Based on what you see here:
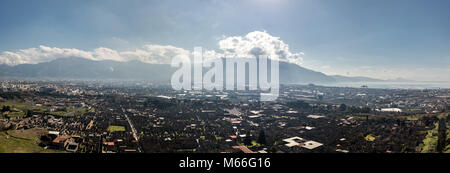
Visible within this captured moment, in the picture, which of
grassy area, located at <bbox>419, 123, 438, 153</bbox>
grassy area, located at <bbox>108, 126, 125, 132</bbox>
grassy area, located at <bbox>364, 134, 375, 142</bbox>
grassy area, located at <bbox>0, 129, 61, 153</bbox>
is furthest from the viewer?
grassy area, located at <bbox>108, 126, 125, 132</bbox>

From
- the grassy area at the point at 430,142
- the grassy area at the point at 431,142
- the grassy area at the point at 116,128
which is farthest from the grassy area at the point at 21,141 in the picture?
the grassy area at the point at 430,142

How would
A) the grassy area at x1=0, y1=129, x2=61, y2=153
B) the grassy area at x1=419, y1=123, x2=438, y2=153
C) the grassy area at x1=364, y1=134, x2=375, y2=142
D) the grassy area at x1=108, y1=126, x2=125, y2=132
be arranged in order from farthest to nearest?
the grassy area at x1=108, y1=126, x2=125, y2=132
the grassy area at x1=364, y1=134, x2=375, y2=142
the grassy area at x1=419, y1=123, x2=438, y2=153
the grassy area at x1=0, y1=129, x2=61, y2=153

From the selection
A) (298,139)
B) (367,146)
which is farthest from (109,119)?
(367,146)

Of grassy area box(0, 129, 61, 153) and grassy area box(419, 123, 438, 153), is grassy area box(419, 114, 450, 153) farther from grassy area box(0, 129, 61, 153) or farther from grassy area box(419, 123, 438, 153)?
grassy area box(0, 129, 61, 153)

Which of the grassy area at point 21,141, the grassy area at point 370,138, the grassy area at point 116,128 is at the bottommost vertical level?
the grassy area at point 370,138

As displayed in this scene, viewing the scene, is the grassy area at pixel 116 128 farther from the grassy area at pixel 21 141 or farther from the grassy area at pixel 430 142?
the grassy area at pixel 430 142

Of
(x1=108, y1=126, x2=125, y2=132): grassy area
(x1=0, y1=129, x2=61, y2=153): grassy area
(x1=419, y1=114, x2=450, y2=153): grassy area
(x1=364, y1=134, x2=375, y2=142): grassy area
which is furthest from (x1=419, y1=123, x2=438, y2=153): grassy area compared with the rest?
(x1=108, y1=126, x2=125, y2=132): grassy area

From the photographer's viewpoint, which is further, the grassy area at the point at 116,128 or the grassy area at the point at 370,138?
the grassy area at the point at 116,128

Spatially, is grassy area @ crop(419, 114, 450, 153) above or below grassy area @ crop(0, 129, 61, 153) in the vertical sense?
below
